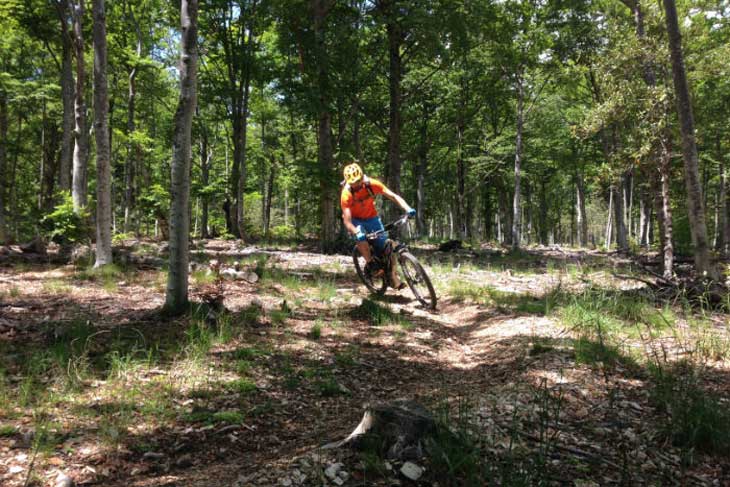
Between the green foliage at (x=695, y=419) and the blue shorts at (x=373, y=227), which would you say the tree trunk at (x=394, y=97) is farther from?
the green foliage at (x=695, y=419)

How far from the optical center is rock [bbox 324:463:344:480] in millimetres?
2334

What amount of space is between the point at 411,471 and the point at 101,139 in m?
9.63

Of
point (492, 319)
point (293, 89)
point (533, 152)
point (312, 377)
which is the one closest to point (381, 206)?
point (533, 152)

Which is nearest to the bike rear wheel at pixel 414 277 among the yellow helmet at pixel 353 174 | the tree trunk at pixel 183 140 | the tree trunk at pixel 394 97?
the yellow helmet at pixel 353 174

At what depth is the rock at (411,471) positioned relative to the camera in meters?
2.29

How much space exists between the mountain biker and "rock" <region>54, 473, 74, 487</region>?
5695 millimetres

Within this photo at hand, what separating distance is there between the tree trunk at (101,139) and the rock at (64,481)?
7883 millimetres

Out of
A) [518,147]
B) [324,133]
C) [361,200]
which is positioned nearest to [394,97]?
[324,133]

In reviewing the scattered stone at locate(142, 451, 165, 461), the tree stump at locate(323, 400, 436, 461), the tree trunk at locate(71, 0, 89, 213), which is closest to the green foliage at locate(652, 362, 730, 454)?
the tree stump at locate(323, 400, 436, 461)

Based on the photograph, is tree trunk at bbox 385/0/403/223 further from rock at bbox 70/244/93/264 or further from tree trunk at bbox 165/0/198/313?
tree trunk at bbox 165/0/198/313

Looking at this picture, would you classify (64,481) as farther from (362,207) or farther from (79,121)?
(79,121)

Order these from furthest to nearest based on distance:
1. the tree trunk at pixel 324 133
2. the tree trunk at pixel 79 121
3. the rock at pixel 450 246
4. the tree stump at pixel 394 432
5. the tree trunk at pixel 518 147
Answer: the tree trunk at pixel 518 147 < the rock at pixel 450 246 < the tree trunk at pixel 324 133 < the tree trunk at pixel 79 121 < the tree stump at pixel 394 432

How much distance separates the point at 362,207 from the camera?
799 centimetres

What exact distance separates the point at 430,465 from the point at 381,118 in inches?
801
